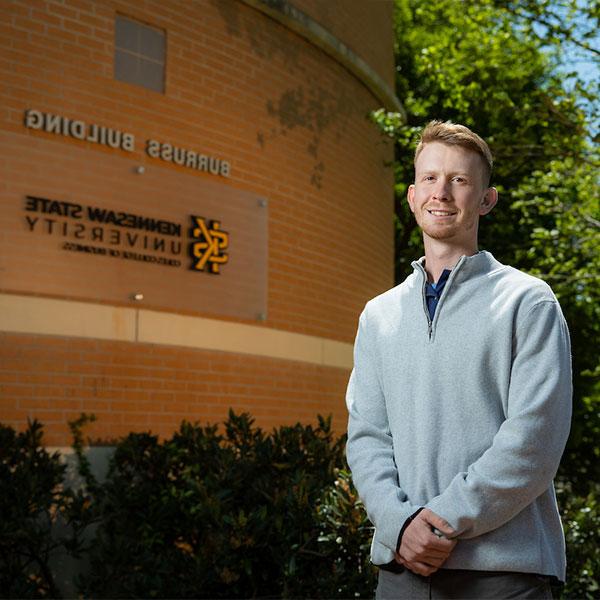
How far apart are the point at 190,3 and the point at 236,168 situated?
1683 millimetres

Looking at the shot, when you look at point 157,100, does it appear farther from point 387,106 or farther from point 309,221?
point 387,106

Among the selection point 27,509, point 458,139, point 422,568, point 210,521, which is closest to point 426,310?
point 458,139

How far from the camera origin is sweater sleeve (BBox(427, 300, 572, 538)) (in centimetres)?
247

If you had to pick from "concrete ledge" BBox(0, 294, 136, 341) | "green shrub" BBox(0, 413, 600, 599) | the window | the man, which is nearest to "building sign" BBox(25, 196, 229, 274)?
"concrete ledge" BBox(0, 294, 136, 341)

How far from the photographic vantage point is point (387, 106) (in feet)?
43.8

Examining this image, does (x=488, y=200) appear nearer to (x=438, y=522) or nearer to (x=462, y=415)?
(x=462, y=415)

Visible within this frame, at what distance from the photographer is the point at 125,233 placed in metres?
8.47

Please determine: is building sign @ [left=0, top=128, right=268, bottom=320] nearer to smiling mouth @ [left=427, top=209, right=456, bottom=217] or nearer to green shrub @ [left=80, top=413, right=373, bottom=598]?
green shrub @ [left=80, top=413, right=373, bottom=598]

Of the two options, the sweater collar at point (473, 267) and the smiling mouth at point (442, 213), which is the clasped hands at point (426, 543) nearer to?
the sweater collar at point (473, 267)

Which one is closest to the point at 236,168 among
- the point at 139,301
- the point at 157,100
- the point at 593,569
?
the point at 157,100

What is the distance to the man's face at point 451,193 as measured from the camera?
2.76 meters

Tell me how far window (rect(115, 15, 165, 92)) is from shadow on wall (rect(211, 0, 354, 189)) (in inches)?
38.0

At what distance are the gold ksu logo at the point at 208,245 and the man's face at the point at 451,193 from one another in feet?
20.8

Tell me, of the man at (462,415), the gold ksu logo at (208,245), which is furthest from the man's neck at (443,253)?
the gold ksu logo at (208,245)
